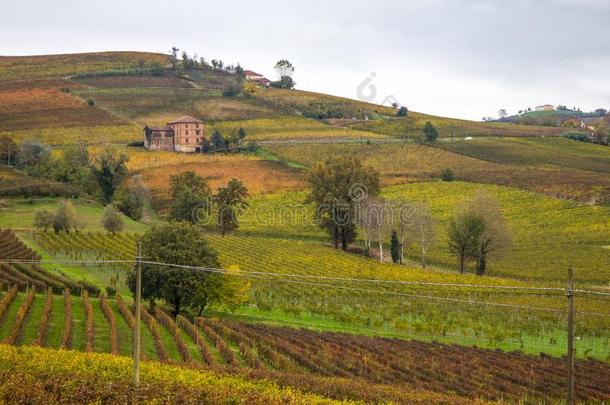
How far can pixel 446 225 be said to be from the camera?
88.3 metres

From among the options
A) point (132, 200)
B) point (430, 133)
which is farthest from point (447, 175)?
point (132, 200)

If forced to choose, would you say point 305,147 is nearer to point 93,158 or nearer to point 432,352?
point 93,158

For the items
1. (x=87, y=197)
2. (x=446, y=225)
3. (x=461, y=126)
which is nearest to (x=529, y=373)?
(x=446, y=225)

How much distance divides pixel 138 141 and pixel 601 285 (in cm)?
8609

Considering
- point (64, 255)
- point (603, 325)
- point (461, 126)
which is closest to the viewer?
point (603, 325)

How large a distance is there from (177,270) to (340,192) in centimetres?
4120

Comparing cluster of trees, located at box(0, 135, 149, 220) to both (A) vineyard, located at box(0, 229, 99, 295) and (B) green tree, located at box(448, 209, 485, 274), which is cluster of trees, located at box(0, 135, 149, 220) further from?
(B) green tree, located at box(448, 209, 485, 274)

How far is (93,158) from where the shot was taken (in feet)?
351

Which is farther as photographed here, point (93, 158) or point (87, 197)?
point (93, 158)

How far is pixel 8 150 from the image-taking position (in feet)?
348

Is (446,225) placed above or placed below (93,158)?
below

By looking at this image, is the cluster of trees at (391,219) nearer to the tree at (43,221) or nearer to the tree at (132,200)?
the tree at (132,200)

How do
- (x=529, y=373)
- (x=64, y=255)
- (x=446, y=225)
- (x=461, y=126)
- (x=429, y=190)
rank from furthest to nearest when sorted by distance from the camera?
(x=461, y=126), (x=429, y=190), (x=446, y=225), (x=64, y=255), (x=529, y=373)

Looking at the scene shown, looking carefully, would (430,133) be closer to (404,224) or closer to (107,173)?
(107,173)
